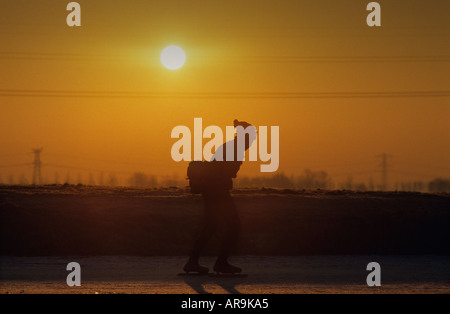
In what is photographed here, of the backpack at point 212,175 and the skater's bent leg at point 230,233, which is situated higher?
the backpack at point 212,175

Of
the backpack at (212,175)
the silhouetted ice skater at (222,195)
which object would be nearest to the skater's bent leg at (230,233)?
the silhouetted ice skater at (222,195)

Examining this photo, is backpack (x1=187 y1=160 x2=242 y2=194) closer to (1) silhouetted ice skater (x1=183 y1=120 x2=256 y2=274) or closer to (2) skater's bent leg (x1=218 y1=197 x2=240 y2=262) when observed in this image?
Answer: (1) silhouetted ice skater (x1=183 y1=120 x2=256 y2=274)

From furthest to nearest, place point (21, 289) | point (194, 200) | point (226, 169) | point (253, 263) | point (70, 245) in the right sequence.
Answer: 1. point (194, 200)
2. point (70, 245)
3. point (253, 263)
4. point (226, 169)
5. point (21, 289)

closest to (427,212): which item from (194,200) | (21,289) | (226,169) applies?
(194,200)

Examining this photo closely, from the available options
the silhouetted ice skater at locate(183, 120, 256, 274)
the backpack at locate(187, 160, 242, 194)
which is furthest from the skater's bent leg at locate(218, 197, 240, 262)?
the backpack at locate(187, 160, 242, 194)

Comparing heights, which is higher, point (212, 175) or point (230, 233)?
point (212, 175)

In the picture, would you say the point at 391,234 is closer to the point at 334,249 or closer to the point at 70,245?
the point at 334,249

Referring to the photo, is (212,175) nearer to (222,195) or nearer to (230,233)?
(222,195)

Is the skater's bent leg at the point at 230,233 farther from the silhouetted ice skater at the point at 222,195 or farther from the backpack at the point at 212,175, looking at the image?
the backpack at the point at 212,175

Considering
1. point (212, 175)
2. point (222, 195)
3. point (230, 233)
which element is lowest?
point (230, 233)

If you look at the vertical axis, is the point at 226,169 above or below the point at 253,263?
above

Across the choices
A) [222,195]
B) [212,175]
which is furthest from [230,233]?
[212,175]

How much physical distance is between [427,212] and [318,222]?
3.80m
